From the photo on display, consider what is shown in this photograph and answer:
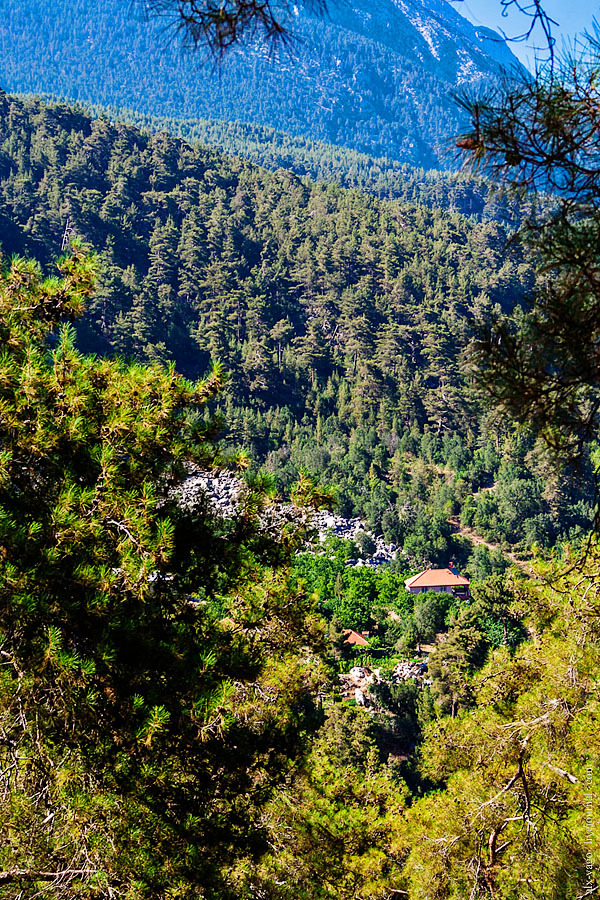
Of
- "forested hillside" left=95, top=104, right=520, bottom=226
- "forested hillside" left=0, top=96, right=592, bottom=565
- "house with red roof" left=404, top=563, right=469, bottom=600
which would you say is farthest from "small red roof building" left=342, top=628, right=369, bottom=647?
"forested hillside" left=95, top=104, right=520, bottom=226

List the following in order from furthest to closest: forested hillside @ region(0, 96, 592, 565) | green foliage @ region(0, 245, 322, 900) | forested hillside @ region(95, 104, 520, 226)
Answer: forested hillside @ region(95, 104, 520, 226) → forested hillside @ region(0, 96, 592, 565) → green foliage @ region(0, 245, 322, 900)

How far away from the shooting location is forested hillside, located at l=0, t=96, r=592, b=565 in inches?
1312

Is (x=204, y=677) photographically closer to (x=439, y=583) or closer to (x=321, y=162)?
(x=439, y=583)

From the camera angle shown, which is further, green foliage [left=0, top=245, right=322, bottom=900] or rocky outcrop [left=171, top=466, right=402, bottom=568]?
rocky outcrop [left=171, top=466, right=402, bottom=568]

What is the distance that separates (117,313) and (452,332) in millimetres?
20524

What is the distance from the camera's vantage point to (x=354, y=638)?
2047cm

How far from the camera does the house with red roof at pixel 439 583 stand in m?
25.7

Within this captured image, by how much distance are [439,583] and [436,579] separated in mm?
305

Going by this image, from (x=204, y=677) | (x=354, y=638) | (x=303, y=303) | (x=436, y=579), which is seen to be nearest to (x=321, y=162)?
(x=303, y=303)

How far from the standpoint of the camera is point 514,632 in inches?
748

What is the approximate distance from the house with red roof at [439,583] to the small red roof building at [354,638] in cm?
507

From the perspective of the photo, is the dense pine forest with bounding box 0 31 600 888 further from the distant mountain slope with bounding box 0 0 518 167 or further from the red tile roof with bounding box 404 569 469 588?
the distant mountain slope with bounding box 0 0 518 167

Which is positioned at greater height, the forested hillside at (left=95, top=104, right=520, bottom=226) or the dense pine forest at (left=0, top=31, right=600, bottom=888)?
the forested hillside at (left=95, top=104, right=520, bottom=226)

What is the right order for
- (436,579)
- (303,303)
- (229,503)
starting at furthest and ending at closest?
(303,303) → (436,579) → (229,503)
